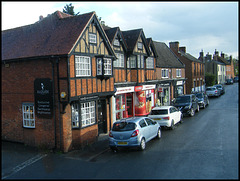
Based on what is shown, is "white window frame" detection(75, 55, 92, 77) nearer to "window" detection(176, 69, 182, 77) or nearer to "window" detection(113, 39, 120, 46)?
"window" detection(113, 39, 120, 46)

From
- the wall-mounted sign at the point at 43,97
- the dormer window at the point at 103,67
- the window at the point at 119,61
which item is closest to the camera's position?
the wall-mounted sign at the point at 43,97

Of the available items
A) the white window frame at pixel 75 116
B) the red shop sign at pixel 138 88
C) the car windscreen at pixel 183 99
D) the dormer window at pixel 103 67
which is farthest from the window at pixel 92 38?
the car windscreen at pixel 183 99

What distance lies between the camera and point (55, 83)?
41.3ft

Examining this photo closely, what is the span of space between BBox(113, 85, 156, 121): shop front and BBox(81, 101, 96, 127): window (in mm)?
4768

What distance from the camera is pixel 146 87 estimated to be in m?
23.3

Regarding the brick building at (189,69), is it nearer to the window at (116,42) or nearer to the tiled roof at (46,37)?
the window at (116,42)

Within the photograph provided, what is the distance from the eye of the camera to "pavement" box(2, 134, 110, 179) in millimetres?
10047

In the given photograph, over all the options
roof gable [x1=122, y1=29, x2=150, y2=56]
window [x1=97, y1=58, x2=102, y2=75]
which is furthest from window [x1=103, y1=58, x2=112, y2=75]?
roof gable [x1=122, y1=29, x2=150, y2=56]

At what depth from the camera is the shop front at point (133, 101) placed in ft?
65.9

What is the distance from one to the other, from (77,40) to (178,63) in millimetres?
25685

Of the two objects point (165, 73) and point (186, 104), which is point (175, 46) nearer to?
point (165, 73)

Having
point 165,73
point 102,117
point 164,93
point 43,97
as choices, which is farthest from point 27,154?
point 165,73

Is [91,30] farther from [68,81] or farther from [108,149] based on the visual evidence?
[108,149]

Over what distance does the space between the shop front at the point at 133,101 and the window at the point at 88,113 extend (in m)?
4.77
